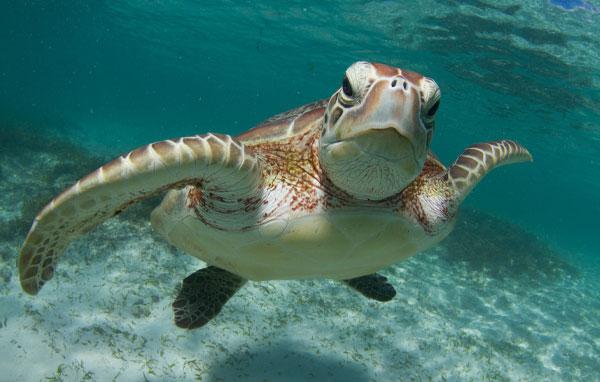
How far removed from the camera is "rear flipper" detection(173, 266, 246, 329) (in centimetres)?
397

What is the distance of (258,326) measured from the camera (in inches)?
204

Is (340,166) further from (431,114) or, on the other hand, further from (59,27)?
(59,27)

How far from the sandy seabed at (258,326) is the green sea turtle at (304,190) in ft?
2.72

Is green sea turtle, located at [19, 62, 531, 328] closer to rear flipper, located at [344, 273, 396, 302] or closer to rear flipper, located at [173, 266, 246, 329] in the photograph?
rear flipper, located at [173, 266, 246, 329]

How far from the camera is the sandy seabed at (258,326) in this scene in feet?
13.6

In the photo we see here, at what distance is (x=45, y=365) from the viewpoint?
3.76 meters

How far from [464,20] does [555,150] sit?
21185mm

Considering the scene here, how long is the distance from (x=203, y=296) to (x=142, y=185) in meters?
2.12

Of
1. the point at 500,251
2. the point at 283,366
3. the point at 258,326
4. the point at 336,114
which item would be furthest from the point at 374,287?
the point at 500,251

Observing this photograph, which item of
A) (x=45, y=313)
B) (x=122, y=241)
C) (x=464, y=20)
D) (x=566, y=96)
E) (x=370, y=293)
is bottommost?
(x=122, y=241)

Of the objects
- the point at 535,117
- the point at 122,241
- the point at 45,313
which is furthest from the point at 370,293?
the point at 535,117

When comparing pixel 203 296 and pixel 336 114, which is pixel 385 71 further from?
pixel 203 296

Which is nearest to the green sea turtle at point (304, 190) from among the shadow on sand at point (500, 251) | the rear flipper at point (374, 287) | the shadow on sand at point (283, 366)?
the shadow on sand at point (283, 366)

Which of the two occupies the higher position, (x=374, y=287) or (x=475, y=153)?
(x=475, y=153)
